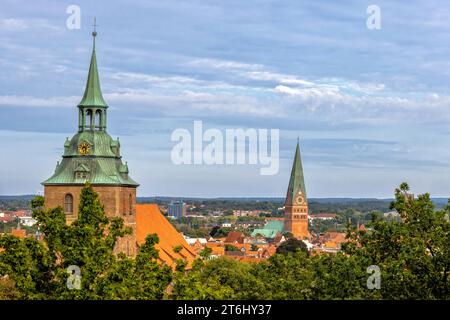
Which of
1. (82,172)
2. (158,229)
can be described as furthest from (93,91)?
(158,229)

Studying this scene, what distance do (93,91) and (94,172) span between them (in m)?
5.49

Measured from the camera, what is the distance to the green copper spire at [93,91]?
A: 188 feet

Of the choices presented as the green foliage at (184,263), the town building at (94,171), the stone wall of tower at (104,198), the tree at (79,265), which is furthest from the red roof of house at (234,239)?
the tree at (79,265)

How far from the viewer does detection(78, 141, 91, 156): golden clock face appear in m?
55.9

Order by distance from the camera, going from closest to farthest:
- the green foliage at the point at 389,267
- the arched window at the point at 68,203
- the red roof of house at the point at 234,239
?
the green foliage at the point at 389,267
the arched window at the point at 68,203
the red roof of house at the point at 234,239

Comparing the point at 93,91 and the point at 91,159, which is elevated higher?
the point at 93,91

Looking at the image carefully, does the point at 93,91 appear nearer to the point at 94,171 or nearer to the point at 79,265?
the point at 94,171

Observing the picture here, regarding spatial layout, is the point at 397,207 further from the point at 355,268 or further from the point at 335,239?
the point at 335,239

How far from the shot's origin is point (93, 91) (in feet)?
190

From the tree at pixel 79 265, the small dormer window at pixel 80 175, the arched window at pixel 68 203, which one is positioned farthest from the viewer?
the small dormer window at pixel 80 175

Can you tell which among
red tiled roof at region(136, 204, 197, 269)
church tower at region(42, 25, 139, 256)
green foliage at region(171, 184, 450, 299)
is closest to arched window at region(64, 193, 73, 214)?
church tower at region(42, 25, 139, 256)

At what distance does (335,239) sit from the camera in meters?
189

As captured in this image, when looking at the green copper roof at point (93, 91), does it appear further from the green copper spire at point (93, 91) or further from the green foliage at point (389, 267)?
the green foliage at point (389, 267)
